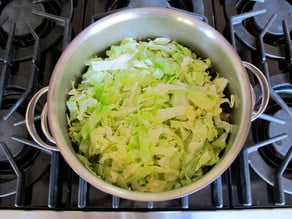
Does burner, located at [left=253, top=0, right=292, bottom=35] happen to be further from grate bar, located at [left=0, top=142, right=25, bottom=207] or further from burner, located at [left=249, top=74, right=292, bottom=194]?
grate bar, located at [left=0, top=142, right=25, bottom=207]

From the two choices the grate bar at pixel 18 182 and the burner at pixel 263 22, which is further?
the burner at pixel 263 22

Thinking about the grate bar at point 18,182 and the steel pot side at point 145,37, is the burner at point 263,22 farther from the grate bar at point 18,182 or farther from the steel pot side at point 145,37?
the grate bar at point 18,182

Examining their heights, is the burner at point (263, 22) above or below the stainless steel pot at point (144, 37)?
above

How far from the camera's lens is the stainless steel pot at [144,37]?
61 centimetres

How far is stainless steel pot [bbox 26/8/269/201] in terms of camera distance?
0.61 meters

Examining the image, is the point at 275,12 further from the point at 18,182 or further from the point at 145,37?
the point at 18,182

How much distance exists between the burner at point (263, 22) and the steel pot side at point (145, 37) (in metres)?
0.09

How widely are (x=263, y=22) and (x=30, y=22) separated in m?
0.44

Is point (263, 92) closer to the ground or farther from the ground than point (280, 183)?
farther from the ground

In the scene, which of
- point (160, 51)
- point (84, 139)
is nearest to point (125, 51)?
point (160, 51)

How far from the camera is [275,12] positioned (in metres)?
0.82

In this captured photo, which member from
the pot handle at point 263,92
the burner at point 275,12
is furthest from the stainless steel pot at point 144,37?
the burner at point 275,12

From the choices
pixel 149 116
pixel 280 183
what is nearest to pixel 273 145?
pixel 280 183

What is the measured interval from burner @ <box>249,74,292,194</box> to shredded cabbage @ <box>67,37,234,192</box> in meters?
0.06
